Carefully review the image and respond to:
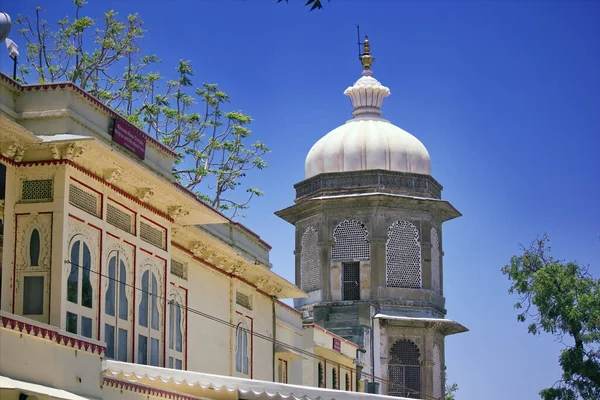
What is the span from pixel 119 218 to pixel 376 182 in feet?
83.6

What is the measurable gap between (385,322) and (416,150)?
6.49m

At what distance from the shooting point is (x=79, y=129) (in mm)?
22516

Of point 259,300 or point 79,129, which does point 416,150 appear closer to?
point 259,300

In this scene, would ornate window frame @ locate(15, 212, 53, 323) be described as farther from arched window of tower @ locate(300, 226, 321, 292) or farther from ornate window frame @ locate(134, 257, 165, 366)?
arched window of tower @ locate(300, 226, 321, 292)

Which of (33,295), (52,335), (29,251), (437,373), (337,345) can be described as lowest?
(52,335)

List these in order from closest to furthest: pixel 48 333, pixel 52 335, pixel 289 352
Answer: pixel 48 333, pixel 52 335, pixel 289 352

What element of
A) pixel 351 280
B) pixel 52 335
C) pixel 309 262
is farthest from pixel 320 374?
pixel 52 335

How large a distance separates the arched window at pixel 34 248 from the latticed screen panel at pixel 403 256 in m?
27.6

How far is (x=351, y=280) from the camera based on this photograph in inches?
1913

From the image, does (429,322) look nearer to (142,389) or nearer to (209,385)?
(209,385)

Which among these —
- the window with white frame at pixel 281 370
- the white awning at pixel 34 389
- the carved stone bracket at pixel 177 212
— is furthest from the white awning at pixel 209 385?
the window with white frame at pixel 281 370

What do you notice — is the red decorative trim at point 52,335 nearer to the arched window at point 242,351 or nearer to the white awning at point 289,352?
the arched window at point 242,351

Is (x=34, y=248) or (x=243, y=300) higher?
(x=243, y=300)

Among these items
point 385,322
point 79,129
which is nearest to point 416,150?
point 385,322
